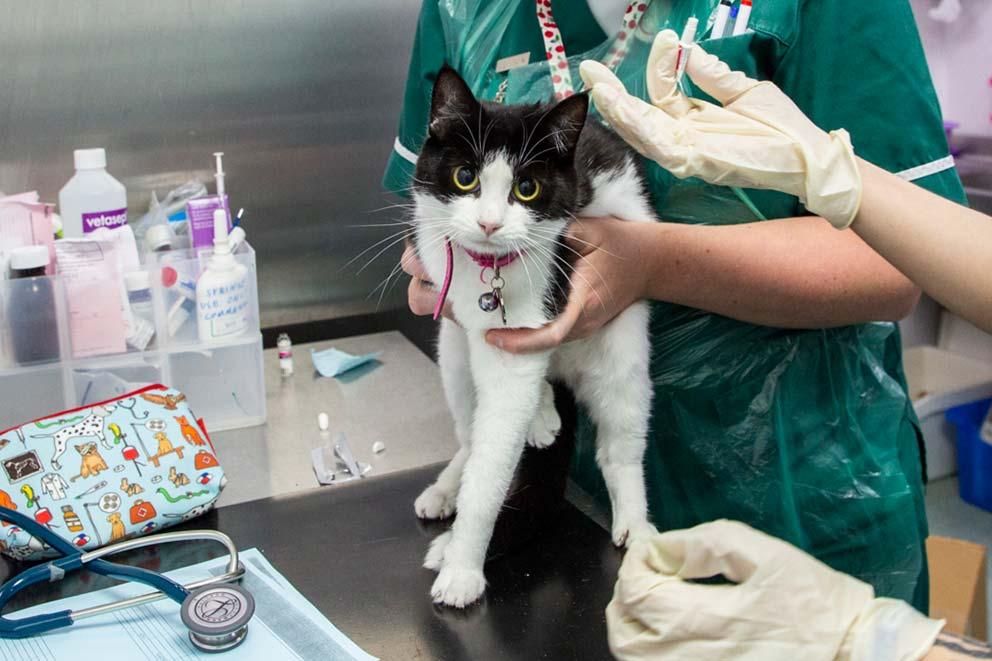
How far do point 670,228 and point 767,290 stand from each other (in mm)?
146

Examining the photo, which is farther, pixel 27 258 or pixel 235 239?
pixel 235 239

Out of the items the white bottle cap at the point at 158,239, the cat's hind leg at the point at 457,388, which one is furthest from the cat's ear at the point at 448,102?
the white bottle cap at the point at 158,239

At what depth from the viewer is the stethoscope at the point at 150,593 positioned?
89 cm

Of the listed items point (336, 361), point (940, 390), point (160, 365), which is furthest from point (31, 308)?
point (940, 390)

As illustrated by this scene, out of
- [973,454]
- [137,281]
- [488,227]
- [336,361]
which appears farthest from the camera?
[973,454]

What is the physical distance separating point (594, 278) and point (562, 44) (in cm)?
37

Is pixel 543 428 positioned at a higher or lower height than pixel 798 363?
lower

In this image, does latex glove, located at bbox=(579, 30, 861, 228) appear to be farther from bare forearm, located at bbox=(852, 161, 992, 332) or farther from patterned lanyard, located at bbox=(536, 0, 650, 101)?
patterned lanyard, located at bbox=(536, 0, 650, 101)

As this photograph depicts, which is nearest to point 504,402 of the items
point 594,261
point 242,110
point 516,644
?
point 594,261

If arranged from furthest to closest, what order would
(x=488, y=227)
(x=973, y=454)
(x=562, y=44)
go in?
(x=973, y=454), (x=562, y=44), (x=488, y=227)

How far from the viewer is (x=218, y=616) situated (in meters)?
0.91

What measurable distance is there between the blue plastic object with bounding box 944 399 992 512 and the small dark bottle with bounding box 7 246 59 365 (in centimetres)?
257

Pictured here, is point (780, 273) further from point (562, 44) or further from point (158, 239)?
point (158, 239)

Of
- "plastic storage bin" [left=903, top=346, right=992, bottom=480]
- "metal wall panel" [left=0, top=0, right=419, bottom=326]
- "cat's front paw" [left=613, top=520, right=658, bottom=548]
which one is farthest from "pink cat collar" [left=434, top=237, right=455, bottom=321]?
"plastic storage bin" [left=903, top=346, right=992, bottom=480]
